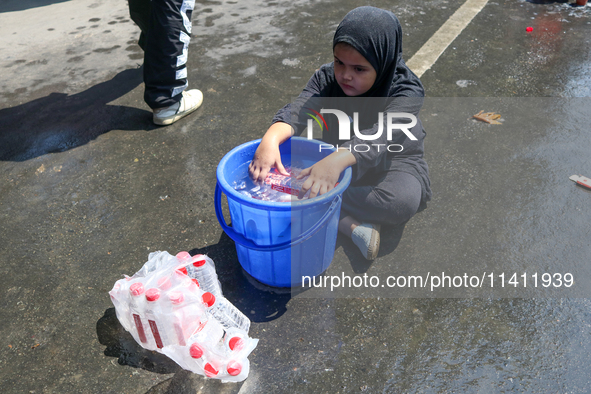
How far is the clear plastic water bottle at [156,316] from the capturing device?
165 cm

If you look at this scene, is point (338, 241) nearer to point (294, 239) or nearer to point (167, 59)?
point (294, 239)

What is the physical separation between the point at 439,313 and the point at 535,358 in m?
0.40

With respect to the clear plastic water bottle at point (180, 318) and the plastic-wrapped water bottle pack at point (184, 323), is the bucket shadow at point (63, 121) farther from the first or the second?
the clear plastic water bottle at point (180, 318)

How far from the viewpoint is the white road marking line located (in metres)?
3.90

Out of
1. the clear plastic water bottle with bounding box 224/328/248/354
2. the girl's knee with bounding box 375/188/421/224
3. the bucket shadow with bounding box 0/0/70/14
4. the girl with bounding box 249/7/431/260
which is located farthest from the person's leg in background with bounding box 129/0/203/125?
the bucket shadow with bounding box 0/0/70/14

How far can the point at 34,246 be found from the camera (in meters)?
2.36

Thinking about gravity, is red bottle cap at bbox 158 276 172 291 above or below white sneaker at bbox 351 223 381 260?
above

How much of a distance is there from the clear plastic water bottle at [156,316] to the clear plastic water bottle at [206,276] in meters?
0.28

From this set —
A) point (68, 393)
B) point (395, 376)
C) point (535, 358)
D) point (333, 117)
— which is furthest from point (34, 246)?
point (535, 358)

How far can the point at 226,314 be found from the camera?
6.09 feet

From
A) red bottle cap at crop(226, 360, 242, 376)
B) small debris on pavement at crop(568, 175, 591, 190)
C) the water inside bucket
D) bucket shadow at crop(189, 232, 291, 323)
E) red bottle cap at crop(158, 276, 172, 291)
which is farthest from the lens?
small debris on pavement at crop(568, 175, 591, 190)

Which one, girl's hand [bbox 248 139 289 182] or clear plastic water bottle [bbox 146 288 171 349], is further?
girl's hand [bbox 248 139 289 182]

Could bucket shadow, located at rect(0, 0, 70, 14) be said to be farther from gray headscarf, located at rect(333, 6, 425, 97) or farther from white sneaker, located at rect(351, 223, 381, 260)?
white sneaker, located at rect(351, 223, 381, 260)

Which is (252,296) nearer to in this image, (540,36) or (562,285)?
(562,285)
